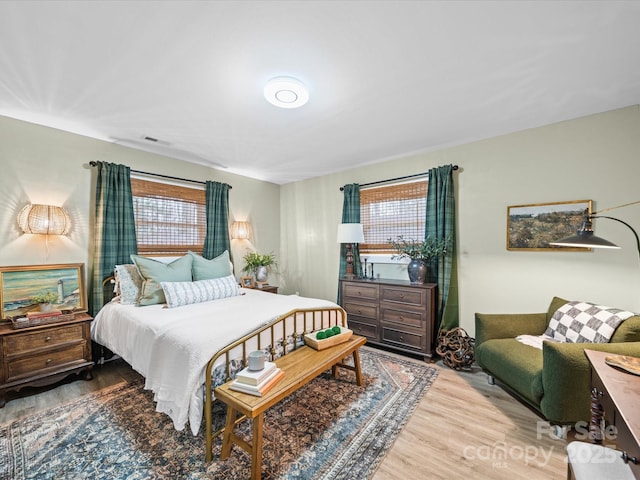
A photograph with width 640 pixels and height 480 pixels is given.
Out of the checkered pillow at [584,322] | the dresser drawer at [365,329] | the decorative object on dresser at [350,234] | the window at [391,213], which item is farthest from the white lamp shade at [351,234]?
the checkered pillow at [584,322]

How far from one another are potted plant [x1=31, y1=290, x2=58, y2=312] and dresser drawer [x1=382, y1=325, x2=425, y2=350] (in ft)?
11.6

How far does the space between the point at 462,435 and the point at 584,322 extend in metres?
1.39

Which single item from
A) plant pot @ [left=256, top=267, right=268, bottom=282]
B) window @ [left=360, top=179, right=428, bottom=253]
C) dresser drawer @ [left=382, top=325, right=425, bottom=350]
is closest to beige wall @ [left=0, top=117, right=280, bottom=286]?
plant pot @ [left=256, top=267, right=268, bottom=282]

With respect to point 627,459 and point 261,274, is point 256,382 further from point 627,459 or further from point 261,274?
point 261,274

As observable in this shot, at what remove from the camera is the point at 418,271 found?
3293 millimetres

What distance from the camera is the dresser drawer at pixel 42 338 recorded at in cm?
229

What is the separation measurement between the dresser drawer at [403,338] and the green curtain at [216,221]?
2581mm

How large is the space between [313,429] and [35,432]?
1.98m

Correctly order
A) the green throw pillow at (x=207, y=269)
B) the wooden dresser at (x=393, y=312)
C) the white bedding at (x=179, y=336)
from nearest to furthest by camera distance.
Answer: the white bedding at (x=179, y=336) < the wooden dresser at (x=393, y=312) < the green throw pillow at (x=207, y=269)

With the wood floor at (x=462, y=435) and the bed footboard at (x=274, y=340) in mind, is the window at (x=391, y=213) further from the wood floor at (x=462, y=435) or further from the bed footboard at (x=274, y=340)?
the wood floor at (x=462, y=435)

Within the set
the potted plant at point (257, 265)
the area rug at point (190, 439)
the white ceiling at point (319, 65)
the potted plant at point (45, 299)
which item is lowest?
the area rug at point (190, 439)

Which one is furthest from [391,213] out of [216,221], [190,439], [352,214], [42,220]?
[42,220]

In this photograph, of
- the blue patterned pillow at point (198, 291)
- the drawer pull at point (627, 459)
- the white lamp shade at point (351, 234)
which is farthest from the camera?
the white lamp shade at point (351, 234)

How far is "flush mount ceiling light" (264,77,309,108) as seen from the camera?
2015 millimetres
